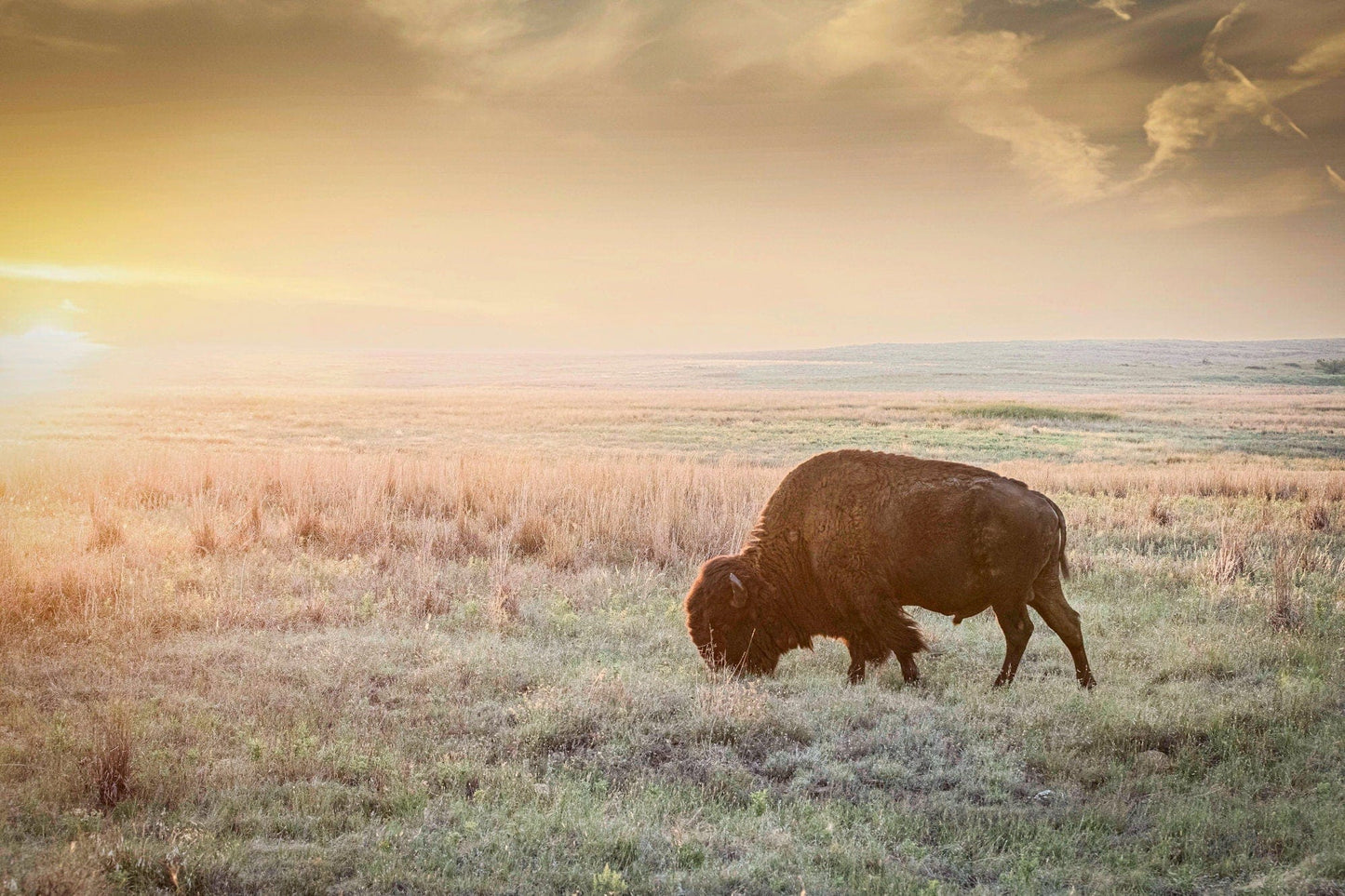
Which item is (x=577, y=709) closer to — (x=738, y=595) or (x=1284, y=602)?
(x=738, y=595)

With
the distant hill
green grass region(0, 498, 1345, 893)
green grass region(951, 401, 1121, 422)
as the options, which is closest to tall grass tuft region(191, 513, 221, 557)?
green grass region(0, 498, 1345, 893)

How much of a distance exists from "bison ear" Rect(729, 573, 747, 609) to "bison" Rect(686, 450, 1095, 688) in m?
0.01

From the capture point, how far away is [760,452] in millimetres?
27625

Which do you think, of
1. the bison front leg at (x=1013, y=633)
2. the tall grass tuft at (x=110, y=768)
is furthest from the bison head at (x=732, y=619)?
the tall grass tuft at (x=110, y=768)

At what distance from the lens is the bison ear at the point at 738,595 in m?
7.47

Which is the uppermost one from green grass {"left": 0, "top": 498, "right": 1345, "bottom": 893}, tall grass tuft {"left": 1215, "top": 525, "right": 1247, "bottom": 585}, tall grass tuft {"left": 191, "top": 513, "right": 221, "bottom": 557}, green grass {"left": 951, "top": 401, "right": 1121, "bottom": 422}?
green grass {"left": 951, "top": 401, "right": 1121, "bottom": 422}

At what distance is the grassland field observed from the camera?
4.55m

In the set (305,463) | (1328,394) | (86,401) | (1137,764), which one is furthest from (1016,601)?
(1328,394)

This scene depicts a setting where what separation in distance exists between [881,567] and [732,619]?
1372 millimetres

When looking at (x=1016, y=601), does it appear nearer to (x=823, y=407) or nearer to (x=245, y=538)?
(x=245, y=538)

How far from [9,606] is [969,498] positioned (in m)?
8.96

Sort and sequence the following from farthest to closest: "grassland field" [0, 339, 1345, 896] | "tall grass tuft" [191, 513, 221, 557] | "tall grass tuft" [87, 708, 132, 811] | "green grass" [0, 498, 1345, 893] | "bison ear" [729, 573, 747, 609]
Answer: "tall grass tuft" [191, 513, 221, 557] < "bison ear" [729, 573, 747, 609] < "tall grass tuft" [87, 708, 132, 811] < "grassland field" [0, 339, 1345, 896] < "green grass" [0, 498, 1345, 893]

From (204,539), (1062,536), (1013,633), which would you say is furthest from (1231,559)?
(204,539)

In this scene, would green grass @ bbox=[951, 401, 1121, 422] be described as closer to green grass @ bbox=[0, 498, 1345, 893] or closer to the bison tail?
green grass @ bbox=[0, 498, 1345, 893]
